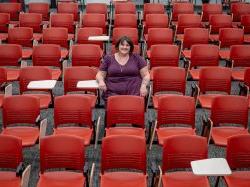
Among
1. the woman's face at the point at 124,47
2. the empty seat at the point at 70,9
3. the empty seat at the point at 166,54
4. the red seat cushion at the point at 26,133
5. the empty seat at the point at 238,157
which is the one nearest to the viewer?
the empty seat at the point at 238,157

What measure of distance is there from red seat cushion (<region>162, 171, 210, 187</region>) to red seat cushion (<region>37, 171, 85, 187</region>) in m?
0.86

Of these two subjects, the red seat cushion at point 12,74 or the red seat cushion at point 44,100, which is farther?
the red seat cushion at point 12,74

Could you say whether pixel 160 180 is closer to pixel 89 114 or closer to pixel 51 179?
pixel 51 179

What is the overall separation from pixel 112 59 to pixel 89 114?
2.92ft

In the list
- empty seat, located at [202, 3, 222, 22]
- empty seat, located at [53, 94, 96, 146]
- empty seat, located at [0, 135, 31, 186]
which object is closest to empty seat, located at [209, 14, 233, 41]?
empty seat, located at [202, 3, 222, 22]

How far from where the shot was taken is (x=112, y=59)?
5.89 meters

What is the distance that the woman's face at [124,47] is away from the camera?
5.68 meters

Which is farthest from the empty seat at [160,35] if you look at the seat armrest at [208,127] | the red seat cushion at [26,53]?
the seat armrest at [208,127]

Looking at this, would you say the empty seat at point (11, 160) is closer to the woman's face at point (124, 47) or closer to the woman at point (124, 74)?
the woman at point (124, 74)

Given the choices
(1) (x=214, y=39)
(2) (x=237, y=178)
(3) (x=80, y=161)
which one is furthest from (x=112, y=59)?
(1) (x=214, y=39)

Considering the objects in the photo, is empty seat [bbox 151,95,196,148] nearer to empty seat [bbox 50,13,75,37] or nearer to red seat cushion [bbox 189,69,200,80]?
red seat cushion [bbox 189,69,200,80]

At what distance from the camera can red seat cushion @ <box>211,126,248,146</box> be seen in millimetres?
5275

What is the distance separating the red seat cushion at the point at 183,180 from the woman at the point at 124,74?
5.06 feet

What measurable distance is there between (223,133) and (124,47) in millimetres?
1668
